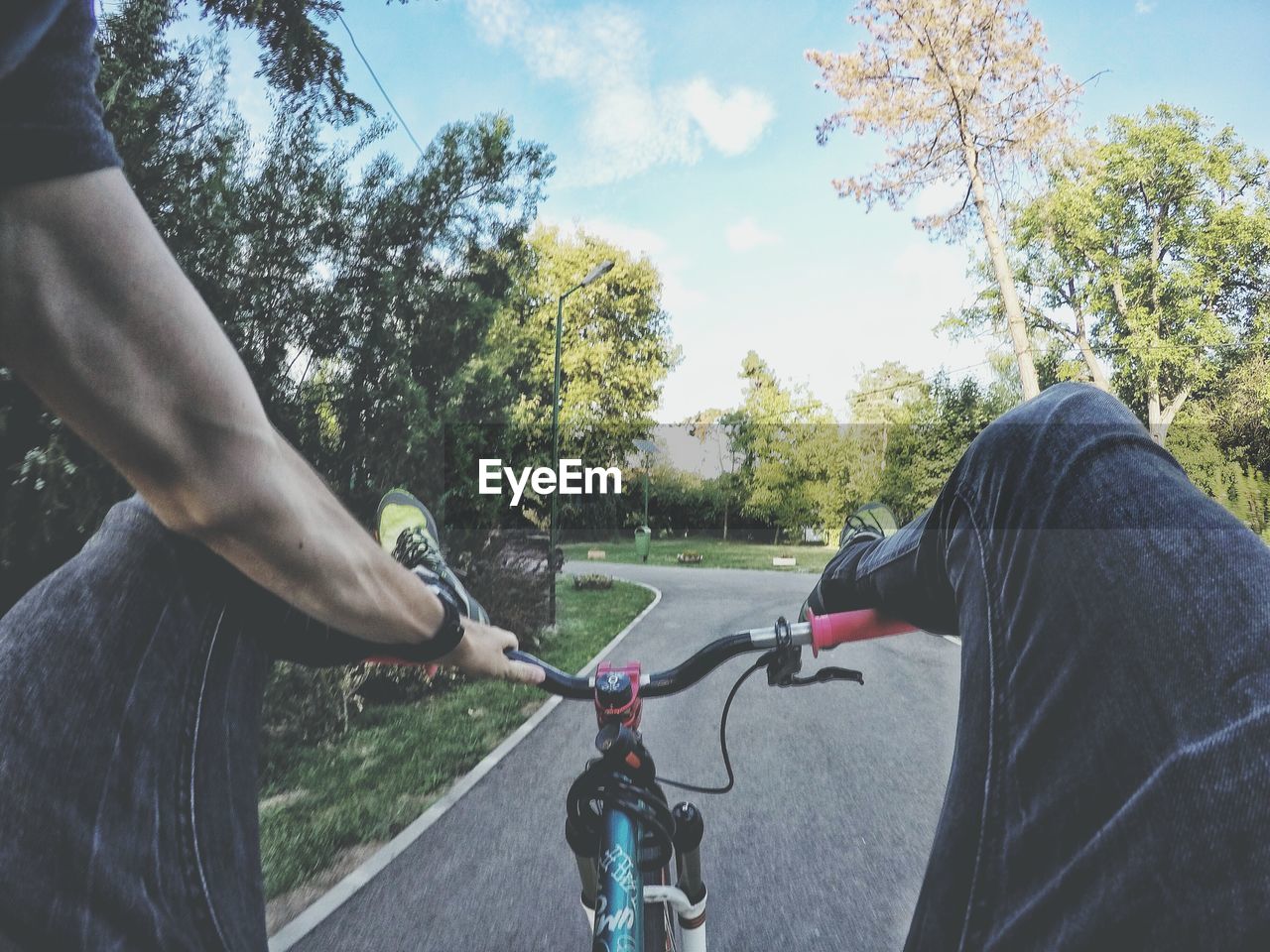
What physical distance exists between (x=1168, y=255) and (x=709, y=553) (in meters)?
20.2

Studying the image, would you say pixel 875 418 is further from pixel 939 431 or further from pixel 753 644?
pixel 753 644

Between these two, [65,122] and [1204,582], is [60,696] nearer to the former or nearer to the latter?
[65,122]

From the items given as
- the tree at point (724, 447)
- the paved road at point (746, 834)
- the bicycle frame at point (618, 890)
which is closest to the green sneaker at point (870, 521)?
the bicycle frame at point (618, 890)

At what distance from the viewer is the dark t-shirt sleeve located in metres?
0.39

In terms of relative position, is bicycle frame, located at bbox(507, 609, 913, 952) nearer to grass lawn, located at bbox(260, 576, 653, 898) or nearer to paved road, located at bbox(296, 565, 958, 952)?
paved road, located at bbox(296, 565, 958, 952)

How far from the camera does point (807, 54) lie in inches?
593

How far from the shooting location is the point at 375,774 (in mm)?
4793

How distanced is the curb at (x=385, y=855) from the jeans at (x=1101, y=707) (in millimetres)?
2981

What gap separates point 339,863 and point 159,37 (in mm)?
4467

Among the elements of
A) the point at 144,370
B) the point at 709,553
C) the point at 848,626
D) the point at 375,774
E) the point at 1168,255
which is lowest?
the point at 375,774

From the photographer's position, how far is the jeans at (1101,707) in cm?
55

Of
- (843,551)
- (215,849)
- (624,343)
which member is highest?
(624,343)

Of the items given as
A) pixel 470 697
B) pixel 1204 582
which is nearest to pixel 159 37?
pixel 1204 582

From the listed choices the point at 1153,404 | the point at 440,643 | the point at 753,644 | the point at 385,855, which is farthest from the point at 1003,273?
the point at 440,643
